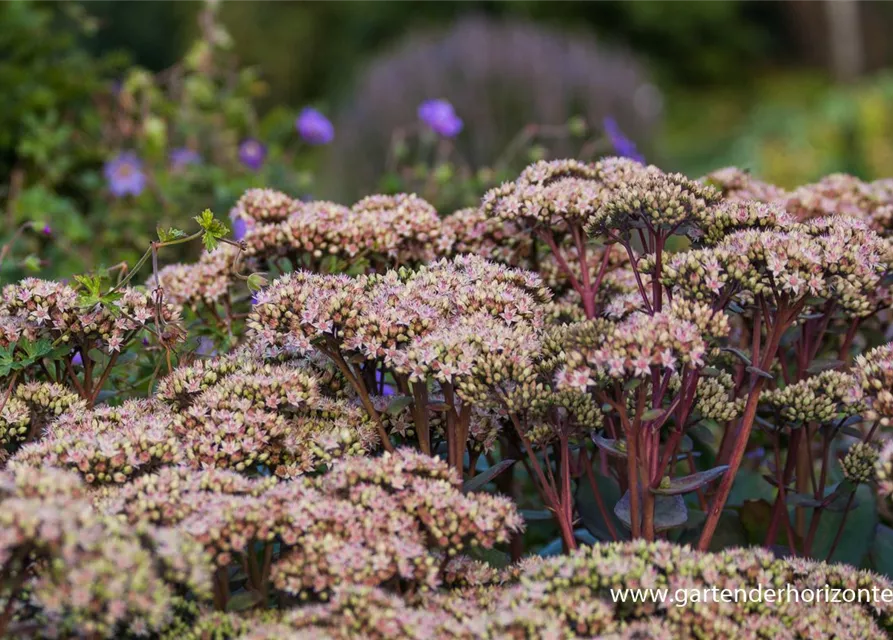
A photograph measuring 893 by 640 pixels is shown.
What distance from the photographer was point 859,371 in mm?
1821

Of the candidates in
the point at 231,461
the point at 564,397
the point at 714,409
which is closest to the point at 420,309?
the point at 564,397

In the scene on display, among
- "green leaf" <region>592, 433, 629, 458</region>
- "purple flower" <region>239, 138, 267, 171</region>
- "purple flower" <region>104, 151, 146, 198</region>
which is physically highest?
"purple flower" <region>239, 138, 267, 171</region>

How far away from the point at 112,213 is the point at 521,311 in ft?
9.93

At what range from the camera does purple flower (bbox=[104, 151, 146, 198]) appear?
171 inches

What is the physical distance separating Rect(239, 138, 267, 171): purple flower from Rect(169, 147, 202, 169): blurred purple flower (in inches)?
8.3

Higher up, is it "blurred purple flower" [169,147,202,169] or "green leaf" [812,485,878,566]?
"blurred purple flower" [169,147,202,169]

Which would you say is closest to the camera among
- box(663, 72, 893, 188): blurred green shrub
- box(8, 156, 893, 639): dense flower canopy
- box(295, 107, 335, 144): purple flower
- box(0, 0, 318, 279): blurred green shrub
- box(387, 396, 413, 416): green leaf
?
box(8, 156, 893, 639): dense flower canopy

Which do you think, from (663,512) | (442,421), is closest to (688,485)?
(663,512)

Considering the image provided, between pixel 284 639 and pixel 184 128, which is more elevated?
pixel 184 128

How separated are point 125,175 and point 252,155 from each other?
1.96ft

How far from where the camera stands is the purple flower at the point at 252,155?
15.4 ft

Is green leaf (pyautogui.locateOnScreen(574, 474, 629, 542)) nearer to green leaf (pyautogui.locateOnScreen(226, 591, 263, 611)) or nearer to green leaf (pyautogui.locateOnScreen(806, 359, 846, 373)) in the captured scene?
green leaf (pyautogui.locateOnScreen(806, 359, 846, 373))

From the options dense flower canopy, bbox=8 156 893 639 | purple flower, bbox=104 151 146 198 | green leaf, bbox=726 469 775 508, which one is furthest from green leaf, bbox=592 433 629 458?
purple flower, bbox=104 151 146 198

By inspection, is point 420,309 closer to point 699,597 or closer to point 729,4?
point 699,597
